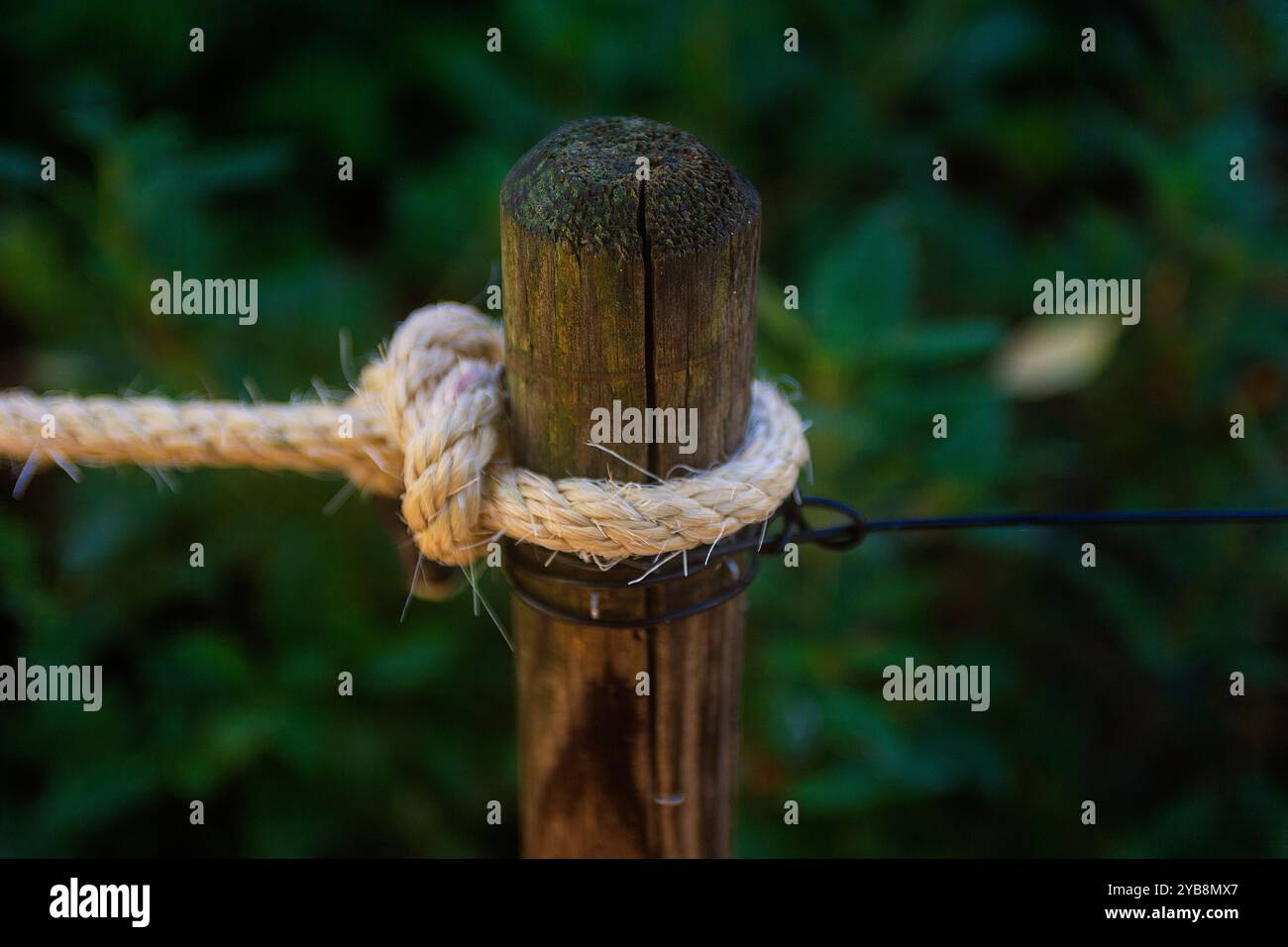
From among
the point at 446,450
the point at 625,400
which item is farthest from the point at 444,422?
the point at 625,400

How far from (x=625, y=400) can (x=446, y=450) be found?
0.18 m

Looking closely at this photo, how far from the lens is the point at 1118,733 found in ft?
9.85

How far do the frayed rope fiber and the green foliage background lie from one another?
0.51 metres

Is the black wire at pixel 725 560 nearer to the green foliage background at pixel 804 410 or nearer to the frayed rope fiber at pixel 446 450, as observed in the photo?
the frayed rope fiber at pixel 446 450

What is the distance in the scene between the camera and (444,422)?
3.88ft

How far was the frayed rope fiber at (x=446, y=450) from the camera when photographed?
1.14 meters

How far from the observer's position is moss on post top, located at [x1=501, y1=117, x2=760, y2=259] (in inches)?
41.6
